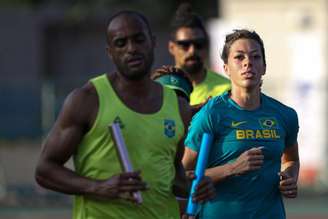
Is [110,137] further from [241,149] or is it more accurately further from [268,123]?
[268,123]

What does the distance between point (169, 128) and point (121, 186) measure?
1.69 feet

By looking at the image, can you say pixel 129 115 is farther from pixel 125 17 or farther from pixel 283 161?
pixel 283 161

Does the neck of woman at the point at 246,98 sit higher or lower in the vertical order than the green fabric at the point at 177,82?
lower

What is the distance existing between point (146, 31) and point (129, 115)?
16.8 inches

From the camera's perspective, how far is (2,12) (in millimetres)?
37375

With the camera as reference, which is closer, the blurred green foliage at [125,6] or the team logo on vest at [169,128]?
the team logo on vest at [169,128]

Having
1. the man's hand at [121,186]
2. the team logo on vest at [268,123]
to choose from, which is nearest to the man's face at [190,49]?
the team logo on vest at [268,123]

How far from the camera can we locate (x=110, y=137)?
5.44 m

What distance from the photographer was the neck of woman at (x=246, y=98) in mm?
6641

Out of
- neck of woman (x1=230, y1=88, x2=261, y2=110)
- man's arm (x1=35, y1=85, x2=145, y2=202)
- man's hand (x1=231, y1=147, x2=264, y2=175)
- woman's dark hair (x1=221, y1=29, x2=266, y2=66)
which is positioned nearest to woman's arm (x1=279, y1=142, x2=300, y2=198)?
man's hand (x1=231, y1=147, x2=264, y2=175)

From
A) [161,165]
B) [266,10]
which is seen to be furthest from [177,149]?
[266,10]

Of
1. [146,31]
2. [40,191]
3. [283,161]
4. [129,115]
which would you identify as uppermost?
[146,31]

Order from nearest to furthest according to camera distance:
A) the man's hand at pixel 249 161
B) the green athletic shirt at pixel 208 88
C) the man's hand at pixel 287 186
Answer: the man's hand at pixel 249 161
the man's hand at pixel 287 186
the green athletic shirt at pixel 208 88

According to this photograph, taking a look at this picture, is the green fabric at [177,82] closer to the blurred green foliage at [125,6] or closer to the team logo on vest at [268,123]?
the team logo on vest at [268,123]
